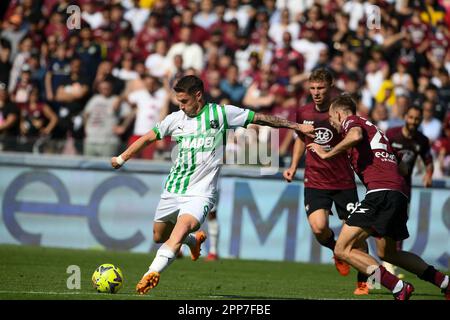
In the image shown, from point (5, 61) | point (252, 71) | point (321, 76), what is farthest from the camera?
point (5, 61)

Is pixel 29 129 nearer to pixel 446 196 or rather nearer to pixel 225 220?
pixel 225 220

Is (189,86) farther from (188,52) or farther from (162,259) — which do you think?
(188,52)

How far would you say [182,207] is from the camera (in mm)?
11680

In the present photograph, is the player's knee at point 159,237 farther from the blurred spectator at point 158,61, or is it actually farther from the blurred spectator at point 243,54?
the blurred spectator at point 243,54

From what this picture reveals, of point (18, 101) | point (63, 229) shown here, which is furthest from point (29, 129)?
point (63, 229)

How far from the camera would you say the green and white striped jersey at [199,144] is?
11.8 meters

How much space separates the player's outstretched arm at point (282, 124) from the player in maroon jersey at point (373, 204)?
0.24 meters

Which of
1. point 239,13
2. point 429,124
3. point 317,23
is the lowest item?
point 429,124

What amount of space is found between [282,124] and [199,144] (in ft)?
3.38

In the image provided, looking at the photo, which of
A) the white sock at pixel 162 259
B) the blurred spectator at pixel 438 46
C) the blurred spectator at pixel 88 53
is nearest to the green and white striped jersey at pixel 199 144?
the white sock at pixel 162 259

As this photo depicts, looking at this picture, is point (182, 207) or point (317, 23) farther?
point (317, 23)

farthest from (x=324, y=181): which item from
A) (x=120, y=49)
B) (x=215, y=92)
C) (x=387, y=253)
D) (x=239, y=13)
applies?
(x=120, y=49)

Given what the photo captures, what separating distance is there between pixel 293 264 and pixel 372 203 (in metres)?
6.26

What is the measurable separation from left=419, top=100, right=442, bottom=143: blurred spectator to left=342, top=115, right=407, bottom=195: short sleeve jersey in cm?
820
